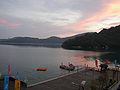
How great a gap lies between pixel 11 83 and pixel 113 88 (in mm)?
13876

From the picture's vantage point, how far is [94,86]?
18375 millimetres

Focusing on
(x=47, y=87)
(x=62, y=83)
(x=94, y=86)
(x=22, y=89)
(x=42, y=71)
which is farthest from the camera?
(x=42, y=71)

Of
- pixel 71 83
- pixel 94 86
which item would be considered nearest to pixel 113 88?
pixel 94 86

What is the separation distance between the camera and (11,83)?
864 inches

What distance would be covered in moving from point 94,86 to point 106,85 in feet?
13.9

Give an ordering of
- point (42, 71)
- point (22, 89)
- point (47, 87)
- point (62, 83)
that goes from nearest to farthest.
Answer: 1. point (22, 89)
2. point (47, 87)
3. point (62, 83)
4. point (42, 71)

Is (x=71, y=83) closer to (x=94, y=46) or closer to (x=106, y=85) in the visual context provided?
(x=106, y=85)

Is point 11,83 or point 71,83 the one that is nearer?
point 11,83

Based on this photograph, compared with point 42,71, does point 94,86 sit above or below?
above

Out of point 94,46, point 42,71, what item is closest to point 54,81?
point 42,71

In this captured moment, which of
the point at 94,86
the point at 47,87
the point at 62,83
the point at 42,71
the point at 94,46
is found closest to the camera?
the point at 94,86

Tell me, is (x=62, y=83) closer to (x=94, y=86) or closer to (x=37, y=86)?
(x=37, y=86)

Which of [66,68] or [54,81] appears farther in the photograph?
[66,68]

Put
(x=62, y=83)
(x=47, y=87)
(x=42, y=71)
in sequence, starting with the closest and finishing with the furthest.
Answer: (x=47, y=87) → (x=62, y=83) → (x=42, y=71)
